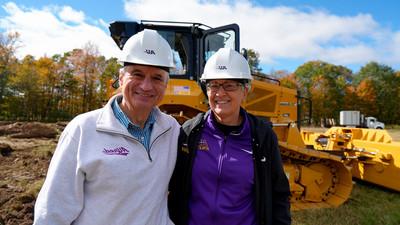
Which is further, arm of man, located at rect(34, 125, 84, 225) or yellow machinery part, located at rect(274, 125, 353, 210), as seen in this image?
yellow machinery part, located at rect(274, 125, 353, 210)

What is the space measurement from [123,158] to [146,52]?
62cm

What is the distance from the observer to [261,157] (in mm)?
2102

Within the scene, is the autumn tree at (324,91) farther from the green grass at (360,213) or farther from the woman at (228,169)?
the woman at (228,169)

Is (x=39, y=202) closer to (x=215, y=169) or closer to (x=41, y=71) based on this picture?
(x=215, y=169)

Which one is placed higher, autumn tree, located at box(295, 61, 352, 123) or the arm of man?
autumn tree, located at box(295, 61, 352, 123)

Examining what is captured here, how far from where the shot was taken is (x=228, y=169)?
207cm

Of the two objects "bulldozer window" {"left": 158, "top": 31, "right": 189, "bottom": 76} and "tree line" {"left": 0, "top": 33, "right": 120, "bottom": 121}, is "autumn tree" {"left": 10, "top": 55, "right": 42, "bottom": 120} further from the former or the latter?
"bulldozer window" {"left": 158, "top": 31, "right": 189, "bottom": 76}

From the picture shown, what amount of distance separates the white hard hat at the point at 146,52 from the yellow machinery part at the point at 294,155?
135 inches

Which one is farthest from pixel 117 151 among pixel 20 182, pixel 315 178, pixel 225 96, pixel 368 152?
pixel 368 152

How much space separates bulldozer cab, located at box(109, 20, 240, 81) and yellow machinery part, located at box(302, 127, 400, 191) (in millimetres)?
3426

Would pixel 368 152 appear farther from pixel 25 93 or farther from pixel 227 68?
pixel 25 93

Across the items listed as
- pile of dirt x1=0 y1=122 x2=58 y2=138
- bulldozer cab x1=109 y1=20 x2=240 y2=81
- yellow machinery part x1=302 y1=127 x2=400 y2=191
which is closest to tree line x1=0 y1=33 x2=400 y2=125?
pile of dirt x1=0 y1=122 x2=58 y2=138

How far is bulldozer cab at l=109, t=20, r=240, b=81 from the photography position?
5398 mm

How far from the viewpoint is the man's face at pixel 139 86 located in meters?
1.89
